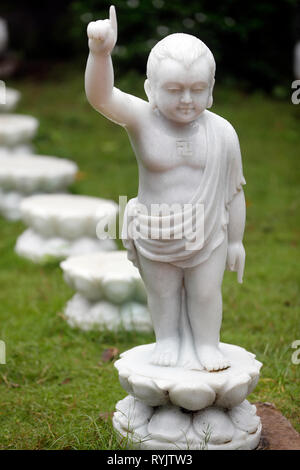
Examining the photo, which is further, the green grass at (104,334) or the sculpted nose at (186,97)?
the green grass at (104,334)

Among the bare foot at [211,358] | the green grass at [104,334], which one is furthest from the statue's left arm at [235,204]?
the green grass at [104,334]

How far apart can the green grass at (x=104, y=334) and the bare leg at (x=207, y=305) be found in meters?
0.57

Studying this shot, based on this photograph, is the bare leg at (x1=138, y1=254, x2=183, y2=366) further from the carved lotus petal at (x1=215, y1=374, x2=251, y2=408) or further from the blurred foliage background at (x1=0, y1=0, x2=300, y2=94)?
the blurred foliage background at (x1=0, y1=0, x2=300, y2=94)

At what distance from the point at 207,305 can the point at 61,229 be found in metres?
3.36

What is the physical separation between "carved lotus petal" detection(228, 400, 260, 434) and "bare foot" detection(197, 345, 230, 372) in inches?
8.9

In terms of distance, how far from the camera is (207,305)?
10.3ft

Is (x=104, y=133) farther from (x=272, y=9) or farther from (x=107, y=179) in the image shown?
(x=272, y=9)

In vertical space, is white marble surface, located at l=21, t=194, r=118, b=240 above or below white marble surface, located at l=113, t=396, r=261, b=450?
above

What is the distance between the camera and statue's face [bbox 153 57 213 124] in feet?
9.43

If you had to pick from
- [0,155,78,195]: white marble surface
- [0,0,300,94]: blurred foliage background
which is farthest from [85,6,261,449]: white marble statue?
[0,0,300,94]: blurred foliage background

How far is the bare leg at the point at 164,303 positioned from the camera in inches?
123

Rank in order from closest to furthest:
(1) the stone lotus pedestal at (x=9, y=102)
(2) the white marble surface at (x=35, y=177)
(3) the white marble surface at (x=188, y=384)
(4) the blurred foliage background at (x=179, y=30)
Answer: (3) the white marble surface at (x=188, y=384), (2) the white marble surface at (x=35, y=177), (1) the stone lotus pedestal at (x=9, y=102), (4) the blurred foliage background at (x=179, y=30)

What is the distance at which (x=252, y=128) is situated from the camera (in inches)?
383

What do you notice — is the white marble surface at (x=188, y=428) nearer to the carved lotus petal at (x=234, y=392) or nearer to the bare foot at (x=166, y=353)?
the carved lotus petal at (x=234, y=392)
